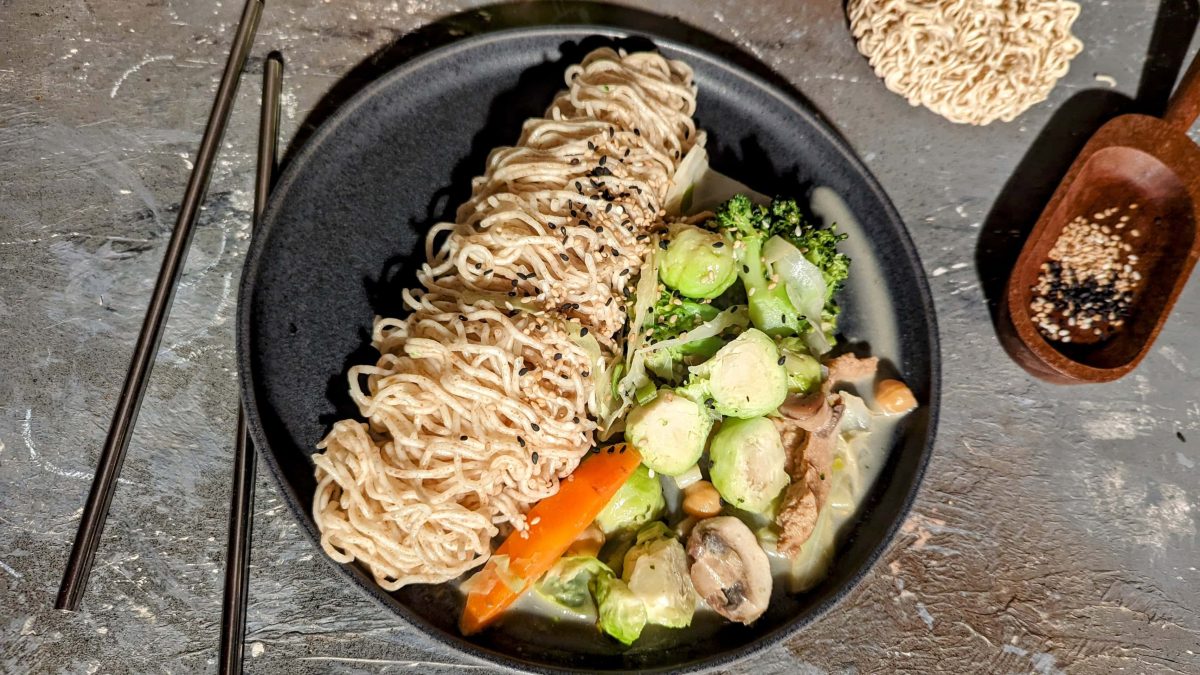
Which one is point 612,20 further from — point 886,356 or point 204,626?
point 204,626

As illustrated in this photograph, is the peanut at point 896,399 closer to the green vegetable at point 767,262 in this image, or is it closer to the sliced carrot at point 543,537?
the green vegetable at point 767,262

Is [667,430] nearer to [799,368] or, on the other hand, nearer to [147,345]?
[799,368]

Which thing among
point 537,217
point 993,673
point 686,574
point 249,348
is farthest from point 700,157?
point 993,673

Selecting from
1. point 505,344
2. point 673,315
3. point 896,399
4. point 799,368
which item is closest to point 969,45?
point 896,399

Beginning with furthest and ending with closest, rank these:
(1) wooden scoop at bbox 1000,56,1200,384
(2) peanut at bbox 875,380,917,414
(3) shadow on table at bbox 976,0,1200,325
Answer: (3) shadow on table at bbox 976,0,1200,325 → (1) wooden scoop at bbox 1000,56,1200,384 → (2) peanut at bbox 875,380,917,414

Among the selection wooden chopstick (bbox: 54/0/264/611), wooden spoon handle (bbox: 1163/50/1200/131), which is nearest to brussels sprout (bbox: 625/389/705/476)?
wooden chopstick (bbox: 54/0/264/611)

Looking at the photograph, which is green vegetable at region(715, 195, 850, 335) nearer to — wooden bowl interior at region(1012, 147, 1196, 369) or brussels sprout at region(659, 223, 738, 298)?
brussels sprout at region(659, 223, 738, 298)
